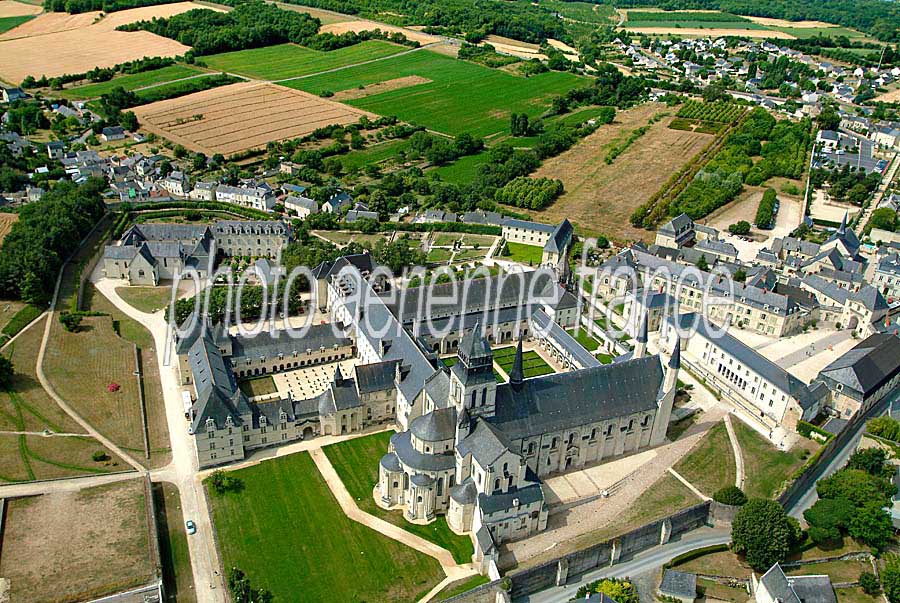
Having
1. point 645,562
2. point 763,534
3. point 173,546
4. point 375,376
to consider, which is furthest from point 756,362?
point 173,546

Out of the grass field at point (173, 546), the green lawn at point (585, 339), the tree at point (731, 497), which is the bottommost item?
the green lawn at point (585, 339)

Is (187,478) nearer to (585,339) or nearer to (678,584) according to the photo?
(678,584)

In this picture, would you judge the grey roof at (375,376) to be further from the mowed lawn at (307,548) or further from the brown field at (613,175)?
the brown field at (613,175)

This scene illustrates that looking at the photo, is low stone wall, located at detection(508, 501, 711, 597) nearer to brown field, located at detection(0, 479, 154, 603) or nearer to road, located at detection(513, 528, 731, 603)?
road, located at detection(513, 528, 731, 603)

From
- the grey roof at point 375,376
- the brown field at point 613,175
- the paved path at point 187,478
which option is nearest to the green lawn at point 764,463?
the grey roof at point 375,376

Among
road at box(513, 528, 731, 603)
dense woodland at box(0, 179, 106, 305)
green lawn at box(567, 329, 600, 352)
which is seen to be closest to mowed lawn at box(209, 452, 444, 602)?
road at box(513, 528, 731, 603)
